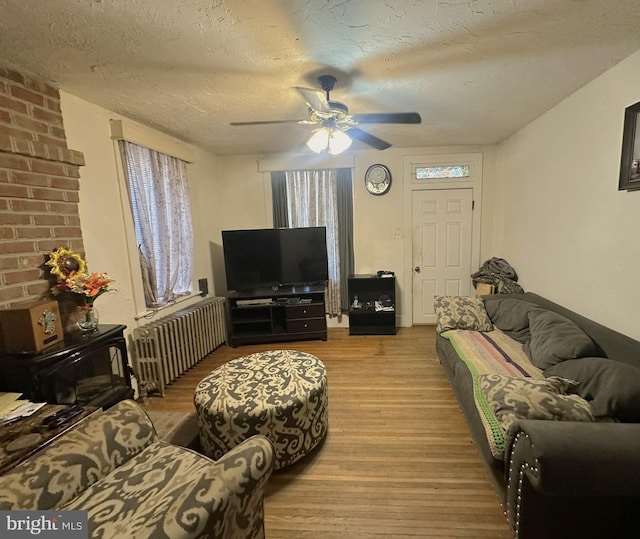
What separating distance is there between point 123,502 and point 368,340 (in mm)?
3232

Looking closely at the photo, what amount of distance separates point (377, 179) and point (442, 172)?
88cm

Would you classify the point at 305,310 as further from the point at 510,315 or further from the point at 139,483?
the point at 139,483

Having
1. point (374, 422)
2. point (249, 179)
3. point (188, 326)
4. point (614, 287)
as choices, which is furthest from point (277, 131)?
point (614, 287)

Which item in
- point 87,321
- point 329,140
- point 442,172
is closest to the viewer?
point 87,321

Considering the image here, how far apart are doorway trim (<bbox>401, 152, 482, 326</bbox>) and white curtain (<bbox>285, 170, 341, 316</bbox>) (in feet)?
3.25

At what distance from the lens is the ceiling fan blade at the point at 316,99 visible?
6.17 feet

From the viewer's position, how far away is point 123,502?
1.21m

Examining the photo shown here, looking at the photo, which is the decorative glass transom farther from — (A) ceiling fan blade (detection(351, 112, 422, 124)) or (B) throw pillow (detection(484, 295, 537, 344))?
(A) ceiling fan blade (detection(351, 112, 422, 124))

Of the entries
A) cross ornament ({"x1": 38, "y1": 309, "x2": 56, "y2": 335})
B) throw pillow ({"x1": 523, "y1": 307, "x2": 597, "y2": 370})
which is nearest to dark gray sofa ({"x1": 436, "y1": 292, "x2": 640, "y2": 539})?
throw pillow ({"x1": 523, "y1": 307, "x2": 597, "y2": 370})

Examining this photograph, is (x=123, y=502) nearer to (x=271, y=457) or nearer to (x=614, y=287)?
(x=271, y=457)

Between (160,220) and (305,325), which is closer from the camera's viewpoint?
(160,220)

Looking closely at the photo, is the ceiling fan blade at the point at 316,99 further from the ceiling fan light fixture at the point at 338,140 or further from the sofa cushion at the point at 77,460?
the sofa cushion at the point at 77,460

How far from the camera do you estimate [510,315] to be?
9.73ft

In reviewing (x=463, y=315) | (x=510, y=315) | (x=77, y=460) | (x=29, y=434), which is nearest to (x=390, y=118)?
(x=463, y=315)
